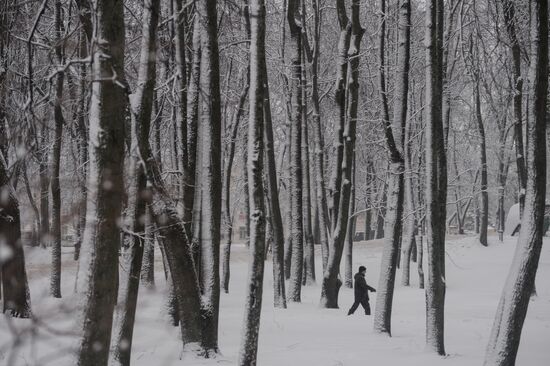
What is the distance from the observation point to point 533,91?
672 centimetres

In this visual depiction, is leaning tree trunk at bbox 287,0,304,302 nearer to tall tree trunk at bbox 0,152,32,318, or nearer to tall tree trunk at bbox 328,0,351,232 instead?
tall tree trunk at bbox 328,0,351,232

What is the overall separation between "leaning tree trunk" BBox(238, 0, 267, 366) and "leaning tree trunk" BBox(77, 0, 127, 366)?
2.11m

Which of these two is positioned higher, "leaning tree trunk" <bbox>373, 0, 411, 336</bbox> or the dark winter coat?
"leaning tree trunk" <bbox>373, 0, 411, 336</bbox>

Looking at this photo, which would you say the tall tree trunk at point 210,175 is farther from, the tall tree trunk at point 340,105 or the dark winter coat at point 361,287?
the dark winter coat at point 361,287

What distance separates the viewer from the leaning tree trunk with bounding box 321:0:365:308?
1307 centimetres

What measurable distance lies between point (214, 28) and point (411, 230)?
14857mm

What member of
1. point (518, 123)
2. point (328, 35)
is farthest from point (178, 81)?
point (328, 35)

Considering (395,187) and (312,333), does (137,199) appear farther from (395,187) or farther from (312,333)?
(395,187)

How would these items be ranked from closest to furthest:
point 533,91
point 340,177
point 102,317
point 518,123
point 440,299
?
point 102,317
point 533,91
point 440,299
point 340,177
point 518,123

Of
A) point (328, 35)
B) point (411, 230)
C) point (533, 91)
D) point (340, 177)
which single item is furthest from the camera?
point (328, 35)

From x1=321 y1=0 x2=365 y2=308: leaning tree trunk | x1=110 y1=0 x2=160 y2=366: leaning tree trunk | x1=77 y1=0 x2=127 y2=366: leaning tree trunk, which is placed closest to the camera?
x1=77 y1=0 x2=127 y2=366: leaning tree trunk

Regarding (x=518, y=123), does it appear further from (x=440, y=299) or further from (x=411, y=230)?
(x=440, y=299)

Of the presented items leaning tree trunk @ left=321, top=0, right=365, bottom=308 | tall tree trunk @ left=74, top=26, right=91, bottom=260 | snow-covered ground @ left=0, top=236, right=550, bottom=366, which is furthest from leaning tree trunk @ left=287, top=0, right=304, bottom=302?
tall tree trunk @ left=74, top=26, right=91, bottom=260

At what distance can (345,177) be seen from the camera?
13789mm
